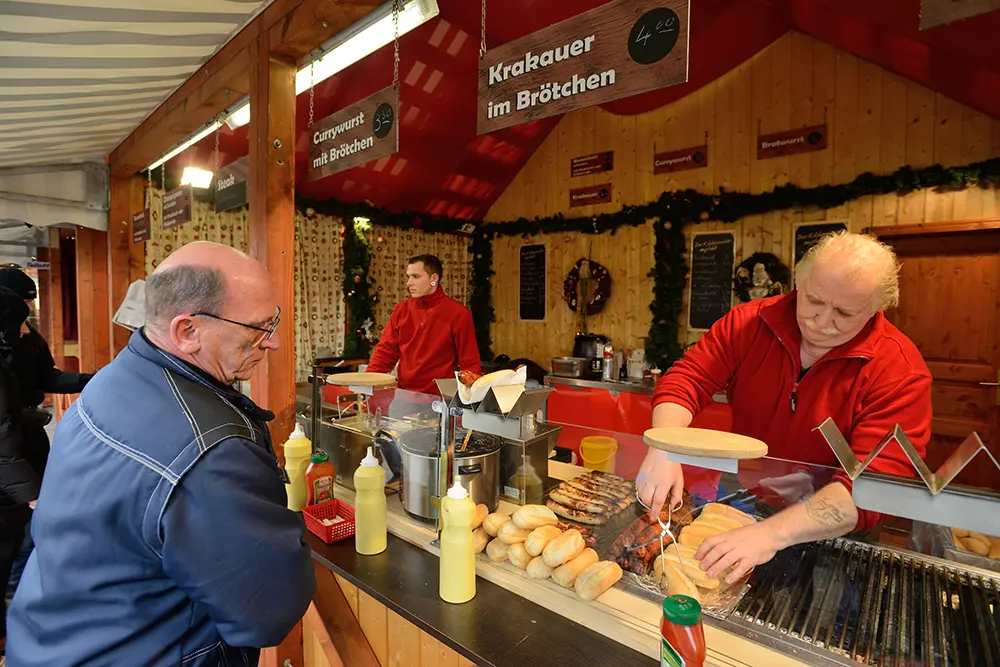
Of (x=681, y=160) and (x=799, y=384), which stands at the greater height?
(x=681, y=160)

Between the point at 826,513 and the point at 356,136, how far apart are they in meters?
2.35

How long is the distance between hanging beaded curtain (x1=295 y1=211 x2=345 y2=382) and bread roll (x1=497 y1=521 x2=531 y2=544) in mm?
5076

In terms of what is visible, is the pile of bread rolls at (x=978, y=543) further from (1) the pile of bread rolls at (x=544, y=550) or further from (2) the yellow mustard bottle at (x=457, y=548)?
(2) the yellow mustard bottle at (x=457, y=548)

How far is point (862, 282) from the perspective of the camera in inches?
63.6

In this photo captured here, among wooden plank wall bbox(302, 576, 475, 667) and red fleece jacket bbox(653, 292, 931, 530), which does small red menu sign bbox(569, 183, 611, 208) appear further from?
wooden plank wall bbox(302, 576, 475, 667)

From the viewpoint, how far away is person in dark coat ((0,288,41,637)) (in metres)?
2.89

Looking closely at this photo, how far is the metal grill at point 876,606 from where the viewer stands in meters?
1.05

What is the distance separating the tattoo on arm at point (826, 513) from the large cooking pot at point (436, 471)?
97 cm

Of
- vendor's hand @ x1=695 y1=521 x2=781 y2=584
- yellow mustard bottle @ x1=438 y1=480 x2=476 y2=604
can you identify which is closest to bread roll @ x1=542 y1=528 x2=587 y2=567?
yellow mustard bottle @ x1=438 y1=480 x2=476 y2=604

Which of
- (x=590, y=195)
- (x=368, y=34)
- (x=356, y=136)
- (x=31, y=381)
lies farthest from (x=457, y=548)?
(x=590, y=195)

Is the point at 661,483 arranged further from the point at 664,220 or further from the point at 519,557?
the point at 664,220

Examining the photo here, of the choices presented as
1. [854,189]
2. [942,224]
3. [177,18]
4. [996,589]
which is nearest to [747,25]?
[854,189]

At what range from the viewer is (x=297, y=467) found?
2.14 metres

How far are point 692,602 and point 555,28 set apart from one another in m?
1.68
